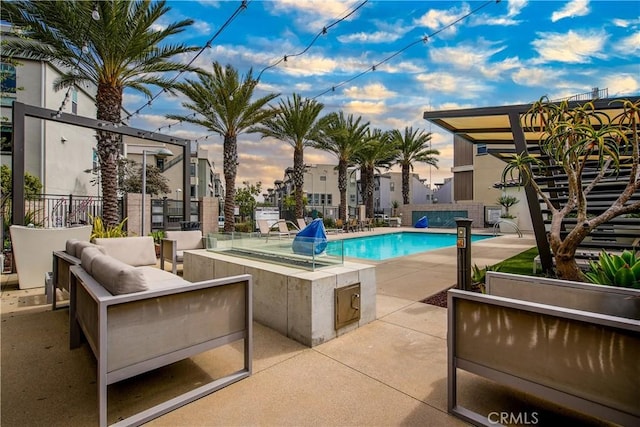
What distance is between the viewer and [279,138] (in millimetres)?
16156

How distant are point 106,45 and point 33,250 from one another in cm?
538

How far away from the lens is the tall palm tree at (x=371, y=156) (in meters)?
20.5

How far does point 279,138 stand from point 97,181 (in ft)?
34.0

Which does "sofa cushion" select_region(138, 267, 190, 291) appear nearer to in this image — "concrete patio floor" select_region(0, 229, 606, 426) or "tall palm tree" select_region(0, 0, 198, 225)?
"concrete patio floor" select_region(0, 229, 606, 426)

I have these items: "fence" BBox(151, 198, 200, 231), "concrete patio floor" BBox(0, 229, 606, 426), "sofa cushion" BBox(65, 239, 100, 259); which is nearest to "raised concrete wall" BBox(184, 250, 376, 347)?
"concrete patio floor" BBox(0, 229, 606, 426)

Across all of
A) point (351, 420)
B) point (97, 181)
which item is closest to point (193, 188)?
point (97, 181)

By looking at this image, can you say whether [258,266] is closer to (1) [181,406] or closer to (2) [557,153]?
(1) [181,406]

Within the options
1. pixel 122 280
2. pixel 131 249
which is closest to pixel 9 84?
pixel 131 249

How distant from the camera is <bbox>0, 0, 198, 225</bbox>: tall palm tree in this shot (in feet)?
24.0

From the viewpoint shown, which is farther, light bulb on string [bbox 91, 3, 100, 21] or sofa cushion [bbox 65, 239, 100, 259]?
light bulb on string [bbox 91, 3, 100, 21]

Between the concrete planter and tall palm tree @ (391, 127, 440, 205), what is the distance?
19916 millimetres

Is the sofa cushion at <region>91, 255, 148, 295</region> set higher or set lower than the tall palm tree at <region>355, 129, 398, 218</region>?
lower

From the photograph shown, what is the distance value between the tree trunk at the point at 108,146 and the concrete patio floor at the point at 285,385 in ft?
18.0

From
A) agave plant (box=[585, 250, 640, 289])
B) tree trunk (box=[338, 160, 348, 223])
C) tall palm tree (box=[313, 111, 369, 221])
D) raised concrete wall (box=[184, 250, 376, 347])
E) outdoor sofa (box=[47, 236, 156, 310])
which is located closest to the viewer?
agave plant (box=[585, 250, 640, 289])
